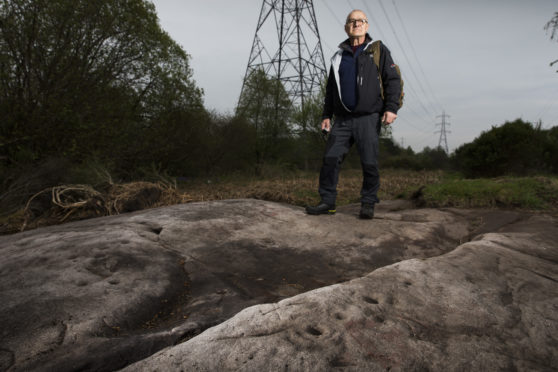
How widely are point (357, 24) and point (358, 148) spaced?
1.24 meters

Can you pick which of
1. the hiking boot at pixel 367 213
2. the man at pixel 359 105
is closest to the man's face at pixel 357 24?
the man at pixel 359 105

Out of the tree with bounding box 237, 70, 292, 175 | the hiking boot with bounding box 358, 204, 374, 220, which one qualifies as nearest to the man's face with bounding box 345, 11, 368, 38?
the hiking boot with bounding box 358, 204, 374, 220

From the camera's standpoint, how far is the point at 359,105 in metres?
2.88

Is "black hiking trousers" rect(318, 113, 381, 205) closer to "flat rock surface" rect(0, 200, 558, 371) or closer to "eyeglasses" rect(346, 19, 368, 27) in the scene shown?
"flat rock surface" rect(0, 200, 558, 371)

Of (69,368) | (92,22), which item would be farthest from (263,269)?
(92,22)

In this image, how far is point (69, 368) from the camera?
2.83 ft

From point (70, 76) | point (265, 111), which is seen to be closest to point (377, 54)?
point (70, 76)

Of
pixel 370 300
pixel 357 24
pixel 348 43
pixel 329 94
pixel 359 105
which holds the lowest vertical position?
pixel 370 300

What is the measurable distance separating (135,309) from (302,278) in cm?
84

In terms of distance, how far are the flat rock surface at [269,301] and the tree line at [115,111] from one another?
345 cm

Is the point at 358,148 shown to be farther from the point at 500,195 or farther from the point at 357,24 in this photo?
the point at 500,195

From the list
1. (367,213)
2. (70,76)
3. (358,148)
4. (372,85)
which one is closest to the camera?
(367,213)

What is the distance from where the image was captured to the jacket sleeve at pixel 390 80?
2.90m

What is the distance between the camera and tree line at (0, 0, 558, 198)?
451cm
